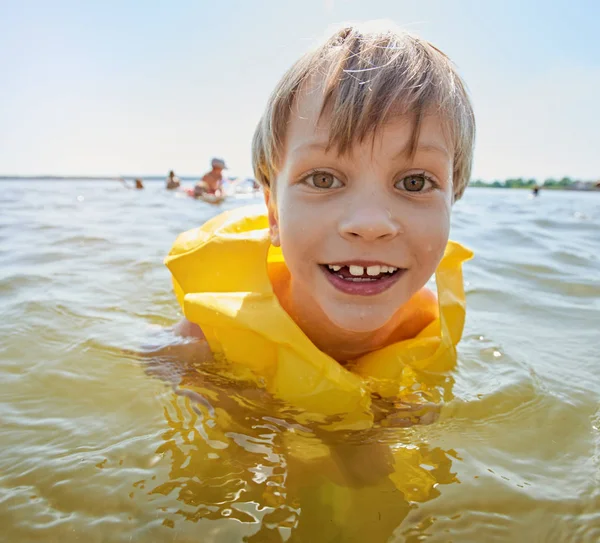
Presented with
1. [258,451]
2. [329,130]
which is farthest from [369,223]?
[258,451]

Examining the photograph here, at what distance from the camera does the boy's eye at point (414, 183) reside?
Answer: 1.54m

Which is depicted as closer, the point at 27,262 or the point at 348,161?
the point at 348,161

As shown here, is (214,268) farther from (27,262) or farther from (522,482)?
(27,262)

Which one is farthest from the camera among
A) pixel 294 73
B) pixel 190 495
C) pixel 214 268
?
pixel 214 268

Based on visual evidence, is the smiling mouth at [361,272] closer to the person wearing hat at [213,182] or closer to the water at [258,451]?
the water at [258,451]

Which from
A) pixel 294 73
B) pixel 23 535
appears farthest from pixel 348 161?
pixel 23 535

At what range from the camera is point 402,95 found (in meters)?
1.51

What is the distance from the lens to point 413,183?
5.11 ft

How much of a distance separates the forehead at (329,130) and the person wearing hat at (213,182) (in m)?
12.5

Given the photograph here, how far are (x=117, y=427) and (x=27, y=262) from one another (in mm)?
2963

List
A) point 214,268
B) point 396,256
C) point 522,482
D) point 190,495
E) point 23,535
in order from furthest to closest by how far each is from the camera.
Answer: point 214,268, point 396,256, point 522,482, point 190,495, point 23,535

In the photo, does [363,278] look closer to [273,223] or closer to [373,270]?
[373,270]

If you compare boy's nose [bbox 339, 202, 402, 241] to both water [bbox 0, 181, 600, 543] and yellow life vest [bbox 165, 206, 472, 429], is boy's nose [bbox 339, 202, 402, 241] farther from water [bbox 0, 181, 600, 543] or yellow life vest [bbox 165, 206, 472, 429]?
water [bbox 0, 181, 600, 543]

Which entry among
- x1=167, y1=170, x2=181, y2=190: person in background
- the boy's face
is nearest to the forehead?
the boy's face
